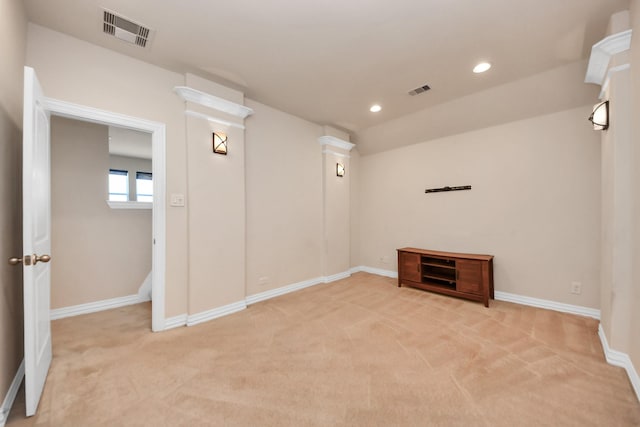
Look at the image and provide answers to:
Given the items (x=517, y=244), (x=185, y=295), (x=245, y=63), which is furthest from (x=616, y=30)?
(x=185, y=295)

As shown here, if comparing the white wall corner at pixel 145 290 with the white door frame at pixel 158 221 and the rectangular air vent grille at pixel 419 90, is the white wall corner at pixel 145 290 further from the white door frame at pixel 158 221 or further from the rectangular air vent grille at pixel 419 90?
the rectangular air vent grille at pixel 419 90

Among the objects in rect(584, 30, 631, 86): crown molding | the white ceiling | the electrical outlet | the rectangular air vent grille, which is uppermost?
the white ceiling

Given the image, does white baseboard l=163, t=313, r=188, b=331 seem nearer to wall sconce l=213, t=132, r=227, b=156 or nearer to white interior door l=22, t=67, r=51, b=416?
white interior door l=22, t=67, r=51, b=416

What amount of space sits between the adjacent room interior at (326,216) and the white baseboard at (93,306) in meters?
0.02

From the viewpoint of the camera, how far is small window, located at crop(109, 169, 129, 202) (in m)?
6.29

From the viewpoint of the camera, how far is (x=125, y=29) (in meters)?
2.11

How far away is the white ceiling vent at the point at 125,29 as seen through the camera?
1.99 m

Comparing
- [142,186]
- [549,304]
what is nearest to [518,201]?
[549,304]

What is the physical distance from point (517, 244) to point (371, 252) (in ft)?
7.73

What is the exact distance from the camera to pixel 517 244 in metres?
3.34

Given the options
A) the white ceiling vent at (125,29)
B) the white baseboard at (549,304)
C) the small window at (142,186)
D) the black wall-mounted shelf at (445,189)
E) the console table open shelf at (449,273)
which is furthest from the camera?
the small window at (142,186)

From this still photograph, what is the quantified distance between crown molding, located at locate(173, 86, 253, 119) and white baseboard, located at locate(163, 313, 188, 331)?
7.79ft

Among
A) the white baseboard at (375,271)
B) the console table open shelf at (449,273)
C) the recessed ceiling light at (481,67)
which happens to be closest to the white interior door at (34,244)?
the recessed ceiling light at (481,67)

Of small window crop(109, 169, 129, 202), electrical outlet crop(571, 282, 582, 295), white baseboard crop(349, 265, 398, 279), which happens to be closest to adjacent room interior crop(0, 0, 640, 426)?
electrical outlet crop(571, 282, 582, 295)
